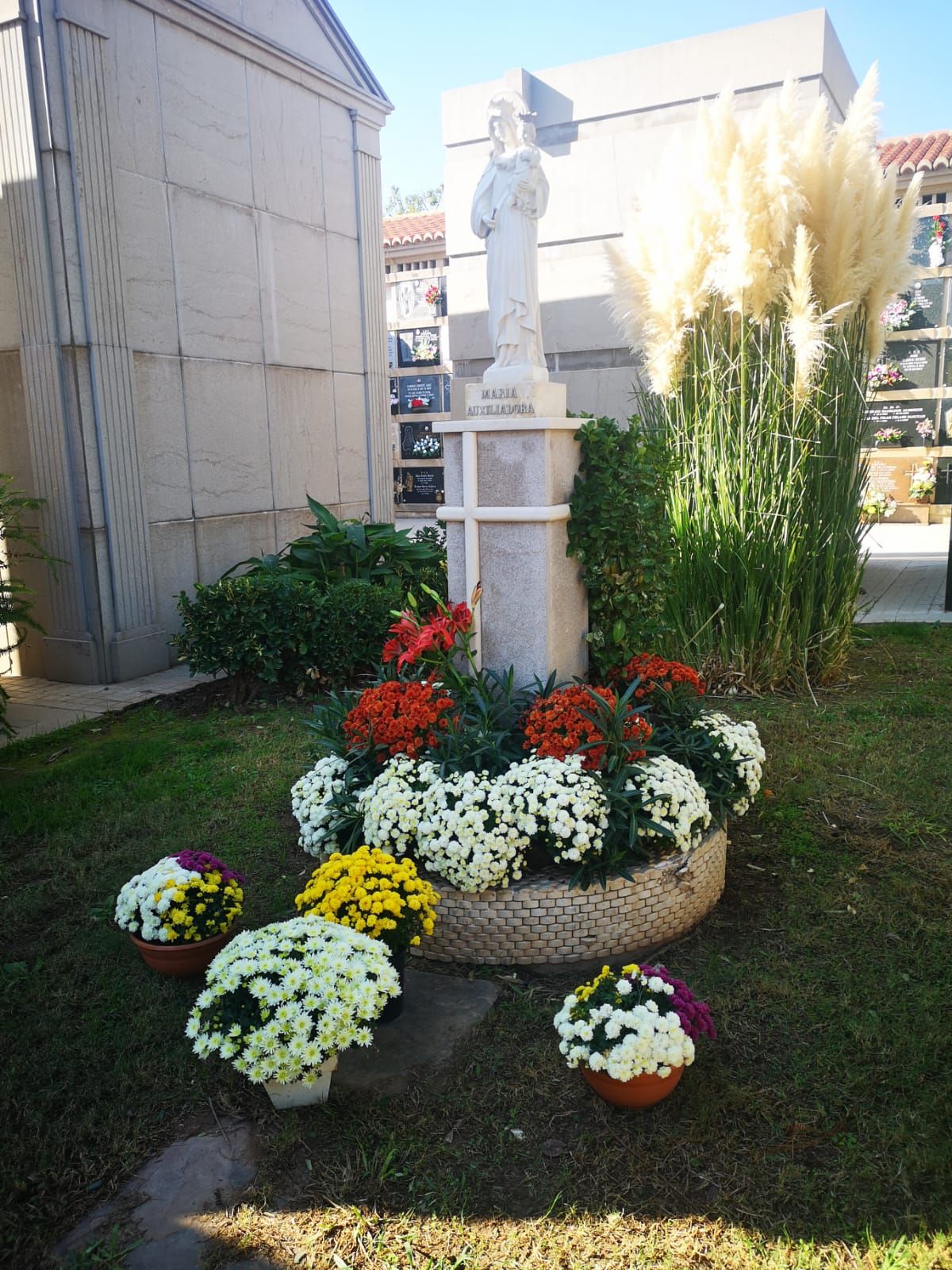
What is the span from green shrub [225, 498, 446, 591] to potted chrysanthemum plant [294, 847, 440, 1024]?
4050 mm

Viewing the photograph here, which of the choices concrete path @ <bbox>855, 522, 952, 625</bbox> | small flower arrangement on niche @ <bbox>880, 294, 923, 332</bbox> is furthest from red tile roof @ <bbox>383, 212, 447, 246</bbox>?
concrete path @ <bbox>855, 522, 952, 625</bbox>

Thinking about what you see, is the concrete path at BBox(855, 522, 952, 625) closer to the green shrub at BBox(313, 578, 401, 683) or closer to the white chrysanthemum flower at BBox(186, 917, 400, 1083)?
the green shrub at BBox(313, 578, 401, 683)

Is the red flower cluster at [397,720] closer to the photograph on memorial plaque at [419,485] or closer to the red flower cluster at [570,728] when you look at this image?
the red flower cluster at [570,728]

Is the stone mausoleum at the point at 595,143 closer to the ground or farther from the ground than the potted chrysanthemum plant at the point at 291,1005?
farther from the ground

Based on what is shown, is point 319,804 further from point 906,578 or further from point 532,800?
point 906,578

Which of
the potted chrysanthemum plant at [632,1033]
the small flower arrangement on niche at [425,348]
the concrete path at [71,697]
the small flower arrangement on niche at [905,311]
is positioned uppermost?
the small flower arrangement on niche at [425,348]

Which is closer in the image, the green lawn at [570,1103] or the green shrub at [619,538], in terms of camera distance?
the green lawn at [570,1103]

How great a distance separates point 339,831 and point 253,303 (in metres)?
5.96

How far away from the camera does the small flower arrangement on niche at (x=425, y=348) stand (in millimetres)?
22219

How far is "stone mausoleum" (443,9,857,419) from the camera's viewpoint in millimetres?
7410

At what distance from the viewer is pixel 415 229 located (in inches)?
925

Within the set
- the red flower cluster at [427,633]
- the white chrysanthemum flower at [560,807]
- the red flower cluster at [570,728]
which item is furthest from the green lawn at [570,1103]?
the red flower cluster at [427,633]

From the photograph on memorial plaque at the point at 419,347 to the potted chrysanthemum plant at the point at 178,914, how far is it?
2034 cm

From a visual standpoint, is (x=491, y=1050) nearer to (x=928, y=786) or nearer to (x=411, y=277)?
(x=928, y=786)
